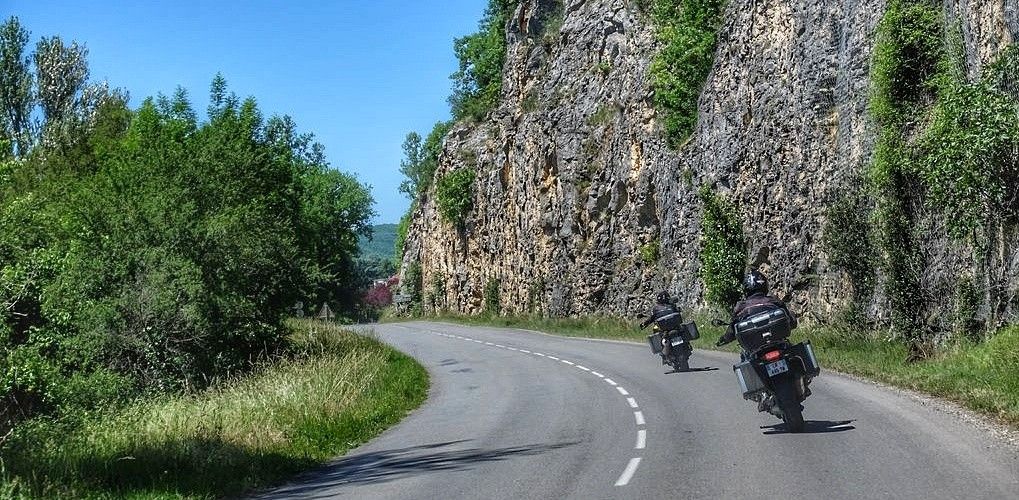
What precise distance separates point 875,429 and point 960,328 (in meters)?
10.4

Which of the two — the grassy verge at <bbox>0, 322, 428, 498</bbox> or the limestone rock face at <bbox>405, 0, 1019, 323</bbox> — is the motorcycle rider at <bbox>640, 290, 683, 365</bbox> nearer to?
the grassy verge at <bbox>0, 322, 428, 498</bbox>

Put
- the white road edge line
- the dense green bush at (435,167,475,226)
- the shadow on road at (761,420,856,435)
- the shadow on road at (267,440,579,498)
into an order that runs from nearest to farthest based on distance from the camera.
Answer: the white road edge line
the shadow on road at (267,440,579,498)
the shadow on road at (761,420,856,435)
the dense green bush at (435,167,475,226)

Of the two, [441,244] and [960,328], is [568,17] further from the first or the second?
[960,328]

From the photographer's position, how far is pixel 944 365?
18891 mm

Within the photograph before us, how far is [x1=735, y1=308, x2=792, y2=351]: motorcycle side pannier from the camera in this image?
43.0ft

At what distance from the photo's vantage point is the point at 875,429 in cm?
1277

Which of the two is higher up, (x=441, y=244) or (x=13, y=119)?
(x=13, y=119)

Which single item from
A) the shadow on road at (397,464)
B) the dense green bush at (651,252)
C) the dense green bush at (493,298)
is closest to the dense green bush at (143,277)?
the shadow on road at (397,464)

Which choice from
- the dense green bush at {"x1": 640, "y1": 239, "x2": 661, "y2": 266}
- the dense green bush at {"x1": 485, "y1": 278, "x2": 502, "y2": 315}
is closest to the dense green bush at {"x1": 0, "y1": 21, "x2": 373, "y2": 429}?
the dense green bush at {"x1": 640, "y1": 239, "x2": 661, "y2": 266}

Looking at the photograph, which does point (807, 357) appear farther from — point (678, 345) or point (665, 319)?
point (665, 319)

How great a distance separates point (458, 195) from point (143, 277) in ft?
151

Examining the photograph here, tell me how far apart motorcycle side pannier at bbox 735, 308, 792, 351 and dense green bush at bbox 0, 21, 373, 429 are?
15.8m

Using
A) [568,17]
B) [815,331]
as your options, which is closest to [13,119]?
[568,17]

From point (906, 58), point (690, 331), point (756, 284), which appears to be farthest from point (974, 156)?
point (756, 284)
